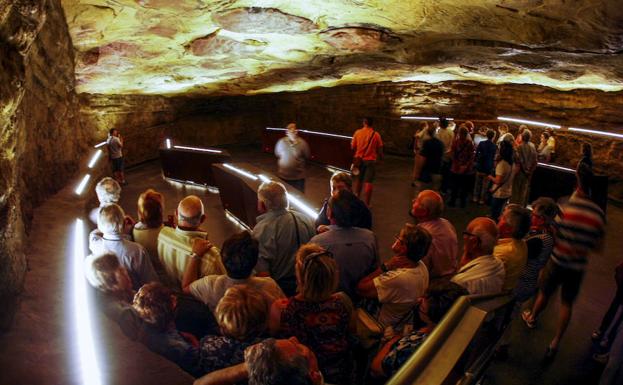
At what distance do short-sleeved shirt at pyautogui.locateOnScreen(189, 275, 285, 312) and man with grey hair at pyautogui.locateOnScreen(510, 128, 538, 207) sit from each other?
5121mm

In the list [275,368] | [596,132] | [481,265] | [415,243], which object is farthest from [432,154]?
[275,368]

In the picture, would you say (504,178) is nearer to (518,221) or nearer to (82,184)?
(518,221)

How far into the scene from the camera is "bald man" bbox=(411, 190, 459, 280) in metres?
3.46

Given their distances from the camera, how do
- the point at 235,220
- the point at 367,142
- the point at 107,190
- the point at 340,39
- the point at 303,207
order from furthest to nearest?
1. the point at 367,142
2. the point at 235,220
3. the point at 340,39
4. the point at 303,207
5. the point at 107,190

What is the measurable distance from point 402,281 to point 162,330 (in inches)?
58.6

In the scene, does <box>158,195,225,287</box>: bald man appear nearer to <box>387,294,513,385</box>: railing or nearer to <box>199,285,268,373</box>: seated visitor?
<box>199,285,268,373</box>: seated visitor

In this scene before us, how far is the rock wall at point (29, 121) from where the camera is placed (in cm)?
283

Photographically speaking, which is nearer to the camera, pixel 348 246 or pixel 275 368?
pixel 275 368

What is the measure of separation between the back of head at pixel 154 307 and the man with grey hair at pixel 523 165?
573 centimetres

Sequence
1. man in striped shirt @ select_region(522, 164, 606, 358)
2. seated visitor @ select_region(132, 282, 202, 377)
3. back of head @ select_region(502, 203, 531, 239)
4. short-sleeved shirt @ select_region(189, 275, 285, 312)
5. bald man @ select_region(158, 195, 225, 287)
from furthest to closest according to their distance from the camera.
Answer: man in striped shirt @ select_region(522, 164, 606, 358) < back of head @ select_region(502, 203, 531, 239) < bald man @ select_region(158, 195, 225, 287) < short-sleeved shirt @ select_region(189, 275, 285, 312) < seated visitor @ select_region(132, 282, 202, 377)

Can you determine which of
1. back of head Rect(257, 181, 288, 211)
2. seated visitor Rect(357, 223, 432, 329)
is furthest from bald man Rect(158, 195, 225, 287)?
seated visitor Rect(357, 223, 432, 329)

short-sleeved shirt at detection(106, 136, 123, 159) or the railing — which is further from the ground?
the railing

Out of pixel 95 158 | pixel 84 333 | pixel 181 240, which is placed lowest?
pixel 95 158

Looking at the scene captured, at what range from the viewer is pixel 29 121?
503 cm
